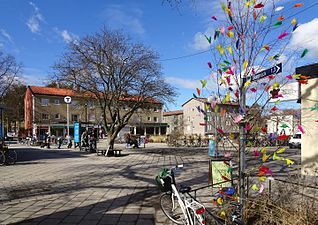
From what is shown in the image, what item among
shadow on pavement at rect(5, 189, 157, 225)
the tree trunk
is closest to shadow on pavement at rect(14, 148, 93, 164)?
the tree trunk

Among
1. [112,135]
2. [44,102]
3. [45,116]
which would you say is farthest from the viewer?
[44,102]

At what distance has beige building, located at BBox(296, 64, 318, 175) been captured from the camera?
7.46 m

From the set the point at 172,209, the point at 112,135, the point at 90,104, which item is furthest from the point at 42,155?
the point at 172,209

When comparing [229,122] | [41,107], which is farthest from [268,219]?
[41,107]

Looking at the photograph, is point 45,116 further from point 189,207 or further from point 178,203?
point 189,207

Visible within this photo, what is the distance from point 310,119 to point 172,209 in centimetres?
498

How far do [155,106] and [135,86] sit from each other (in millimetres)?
2469

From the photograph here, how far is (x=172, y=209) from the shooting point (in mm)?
4938

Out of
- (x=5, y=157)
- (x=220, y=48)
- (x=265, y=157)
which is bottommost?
(x=5, y=157)

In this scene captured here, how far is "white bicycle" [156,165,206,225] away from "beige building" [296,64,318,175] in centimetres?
443

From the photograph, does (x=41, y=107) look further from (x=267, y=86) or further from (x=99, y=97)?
(x=267, y=86)

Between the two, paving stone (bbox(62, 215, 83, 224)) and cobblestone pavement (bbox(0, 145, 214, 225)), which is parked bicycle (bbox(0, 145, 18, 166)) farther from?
paving stone (bbox(62, 215, 83, 224))

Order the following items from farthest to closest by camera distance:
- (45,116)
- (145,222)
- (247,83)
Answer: (45,116), (145,222), (247,83)

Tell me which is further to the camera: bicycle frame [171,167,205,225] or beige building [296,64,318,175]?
beige building [296,64,318,175]
